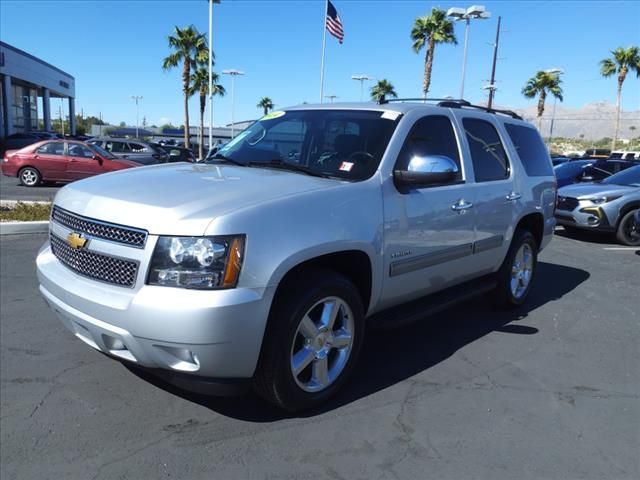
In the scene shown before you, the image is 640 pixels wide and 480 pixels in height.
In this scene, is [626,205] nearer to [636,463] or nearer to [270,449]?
[636,463]

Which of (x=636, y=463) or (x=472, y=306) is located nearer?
(x=636, y=463)

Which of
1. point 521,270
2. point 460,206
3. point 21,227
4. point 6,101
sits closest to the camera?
point 460,206

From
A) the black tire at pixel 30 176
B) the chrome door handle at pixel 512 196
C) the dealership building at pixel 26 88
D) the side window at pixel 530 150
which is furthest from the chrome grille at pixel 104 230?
the dealership building at pixel 26 88

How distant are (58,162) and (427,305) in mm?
14369

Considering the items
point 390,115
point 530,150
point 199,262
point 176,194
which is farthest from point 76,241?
point 530,150

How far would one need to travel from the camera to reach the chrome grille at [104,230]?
105 inches

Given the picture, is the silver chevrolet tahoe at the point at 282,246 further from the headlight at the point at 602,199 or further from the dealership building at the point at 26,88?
the dealership building at the point at 26,88

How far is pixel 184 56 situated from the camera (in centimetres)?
3491

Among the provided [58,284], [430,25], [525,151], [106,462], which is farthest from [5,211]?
[430,25]

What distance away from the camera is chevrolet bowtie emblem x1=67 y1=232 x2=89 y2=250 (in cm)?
291

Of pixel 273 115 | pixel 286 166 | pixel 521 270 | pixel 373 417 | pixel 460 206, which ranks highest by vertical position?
pixel 273 115

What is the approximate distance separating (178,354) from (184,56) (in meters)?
35.7

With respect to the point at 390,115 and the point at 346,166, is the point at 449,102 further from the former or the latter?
the point at 346,166

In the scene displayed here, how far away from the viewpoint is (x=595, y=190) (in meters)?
10.1
